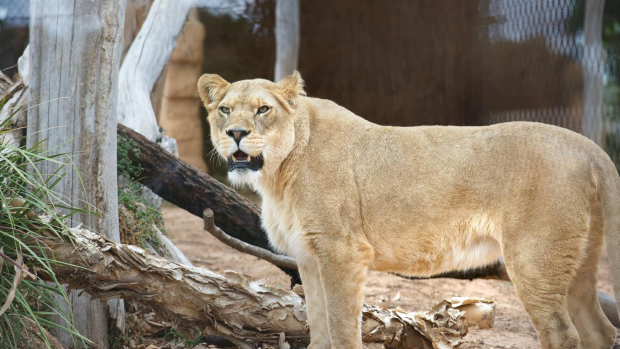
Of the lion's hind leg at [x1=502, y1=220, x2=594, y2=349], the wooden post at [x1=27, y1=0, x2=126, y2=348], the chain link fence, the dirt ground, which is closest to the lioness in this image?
the lion's hind leg at [x1=502, y1=220, x2=594, y2=349]

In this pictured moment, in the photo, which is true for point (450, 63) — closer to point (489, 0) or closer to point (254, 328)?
point (489, 0)

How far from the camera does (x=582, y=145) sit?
3922 millimetres

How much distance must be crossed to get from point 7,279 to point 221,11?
7.67 meters

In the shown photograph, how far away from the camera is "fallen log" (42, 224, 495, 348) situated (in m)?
3.88

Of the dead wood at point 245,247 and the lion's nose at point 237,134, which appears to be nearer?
the lion's nose at point 237,134

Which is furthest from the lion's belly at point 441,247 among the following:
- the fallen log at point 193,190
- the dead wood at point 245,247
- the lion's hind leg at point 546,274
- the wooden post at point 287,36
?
the wooden post at point 287,36

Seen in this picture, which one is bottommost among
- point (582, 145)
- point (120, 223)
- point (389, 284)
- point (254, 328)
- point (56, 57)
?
point (389, 284)

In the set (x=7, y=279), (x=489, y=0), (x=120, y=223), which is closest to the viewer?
(x=7, y=279)

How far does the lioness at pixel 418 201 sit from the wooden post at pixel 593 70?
13.6ft

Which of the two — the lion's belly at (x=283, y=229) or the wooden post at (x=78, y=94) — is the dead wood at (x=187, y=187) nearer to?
the wooden post at (x=78, y=94)

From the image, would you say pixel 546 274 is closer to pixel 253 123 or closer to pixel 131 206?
pixel 253 123

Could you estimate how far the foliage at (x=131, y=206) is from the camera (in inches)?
205

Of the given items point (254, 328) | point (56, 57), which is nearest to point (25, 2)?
point (56, 57)

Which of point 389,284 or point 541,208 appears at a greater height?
point 541,208
